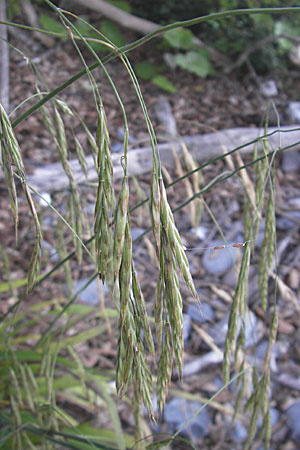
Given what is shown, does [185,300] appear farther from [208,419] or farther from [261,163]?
[261,163]

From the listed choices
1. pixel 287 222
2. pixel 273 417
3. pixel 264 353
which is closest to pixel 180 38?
pixel 287 222

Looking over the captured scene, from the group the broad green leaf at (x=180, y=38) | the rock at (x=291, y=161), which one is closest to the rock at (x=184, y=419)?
the rock at (x=291, y=161)

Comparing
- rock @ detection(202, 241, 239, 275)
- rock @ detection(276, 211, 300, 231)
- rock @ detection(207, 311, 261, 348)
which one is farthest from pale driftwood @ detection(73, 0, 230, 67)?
rock @ detection(207, 311, 261, 348)

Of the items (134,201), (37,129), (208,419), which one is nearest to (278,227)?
(134,201)

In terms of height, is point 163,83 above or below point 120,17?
below

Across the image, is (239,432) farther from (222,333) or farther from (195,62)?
(195,62)

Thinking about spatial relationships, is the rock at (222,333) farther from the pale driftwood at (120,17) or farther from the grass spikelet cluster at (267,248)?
the pale driftwood at (120,17)
